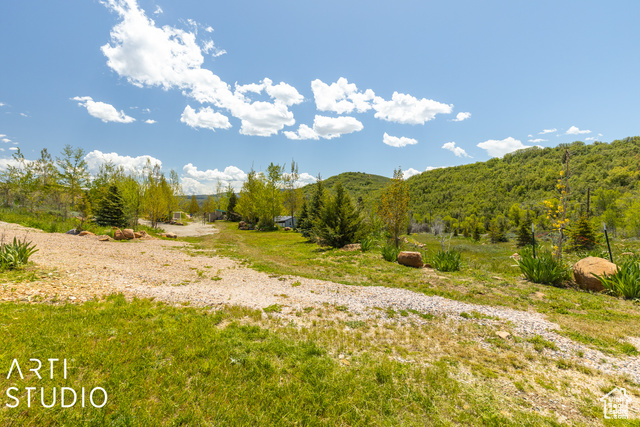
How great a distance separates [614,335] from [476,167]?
511ft

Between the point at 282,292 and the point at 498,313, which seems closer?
the point at 498,313

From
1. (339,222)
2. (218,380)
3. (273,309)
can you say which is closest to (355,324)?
(273,309)

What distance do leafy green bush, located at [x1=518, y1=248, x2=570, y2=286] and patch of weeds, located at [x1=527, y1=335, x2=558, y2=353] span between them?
693 cm

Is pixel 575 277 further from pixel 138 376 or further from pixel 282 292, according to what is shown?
pixel 138 376

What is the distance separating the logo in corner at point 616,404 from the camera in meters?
3.22

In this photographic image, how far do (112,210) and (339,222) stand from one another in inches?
890

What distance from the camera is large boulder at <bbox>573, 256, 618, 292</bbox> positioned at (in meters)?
9.02

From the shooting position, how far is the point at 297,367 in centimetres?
401

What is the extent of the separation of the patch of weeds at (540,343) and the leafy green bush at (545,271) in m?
6.93

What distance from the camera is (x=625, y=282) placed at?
823cm

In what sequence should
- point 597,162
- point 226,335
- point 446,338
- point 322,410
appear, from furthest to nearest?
point 597,162
point 446,338
point 226,335
point 322,410

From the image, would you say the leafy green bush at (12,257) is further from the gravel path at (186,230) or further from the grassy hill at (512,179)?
the grassy hill at (512,179)

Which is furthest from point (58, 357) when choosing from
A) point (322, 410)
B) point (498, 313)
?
point (498, 313)

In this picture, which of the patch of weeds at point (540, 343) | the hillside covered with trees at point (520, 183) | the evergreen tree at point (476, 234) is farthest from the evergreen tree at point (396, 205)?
the evergreen tree at point (476, 234)
